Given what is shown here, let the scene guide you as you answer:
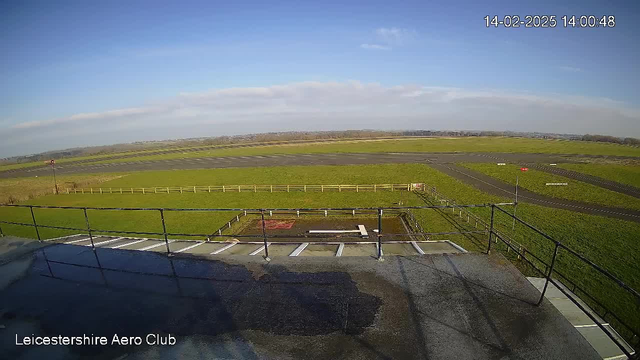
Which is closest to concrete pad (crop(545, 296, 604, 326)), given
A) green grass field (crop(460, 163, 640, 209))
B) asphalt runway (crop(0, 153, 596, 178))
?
green grass field (crop(460, 163, 640, 209))

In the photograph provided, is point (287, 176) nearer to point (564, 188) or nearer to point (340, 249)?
point (564, 188)

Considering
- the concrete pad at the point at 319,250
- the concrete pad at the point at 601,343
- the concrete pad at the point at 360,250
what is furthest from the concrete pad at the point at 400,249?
the concrete pad at the point at 601,343

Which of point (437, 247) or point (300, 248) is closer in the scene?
point (300, 248)

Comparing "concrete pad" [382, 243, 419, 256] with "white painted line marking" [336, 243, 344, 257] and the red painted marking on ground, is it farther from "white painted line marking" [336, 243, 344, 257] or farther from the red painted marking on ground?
the red painted marking on ground

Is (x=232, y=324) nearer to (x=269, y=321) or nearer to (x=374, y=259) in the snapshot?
(x=269, y=321)

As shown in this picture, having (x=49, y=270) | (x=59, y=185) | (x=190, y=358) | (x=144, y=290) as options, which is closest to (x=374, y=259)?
(x=190, y=358)

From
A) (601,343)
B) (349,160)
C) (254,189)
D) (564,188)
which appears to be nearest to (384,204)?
(254,189)

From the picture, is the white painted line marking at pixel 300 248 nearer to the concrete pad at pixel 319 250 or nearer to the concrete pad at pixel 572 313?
the concrete pad at pixel 319 250

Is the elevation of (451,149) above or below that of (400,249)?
above
